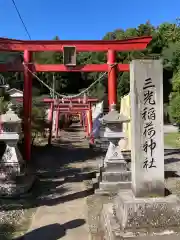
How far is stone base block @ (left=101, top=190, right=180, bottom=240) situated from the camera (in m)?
3.61

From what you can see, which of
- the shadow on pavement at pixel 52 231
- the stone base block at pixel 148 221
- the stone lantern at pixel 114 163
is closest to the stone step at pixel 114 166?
the stone lantern at pixel 114 163

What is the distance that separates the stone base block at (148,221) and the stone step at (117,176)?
11.9ft

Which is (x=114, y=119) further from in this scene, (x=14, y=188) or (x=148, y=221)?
(x=148, y=221)

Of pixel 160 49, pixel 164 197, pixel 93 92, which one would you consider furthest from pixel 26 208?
pixel 160 49

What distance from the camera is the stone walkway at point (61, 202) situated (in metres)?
4.71

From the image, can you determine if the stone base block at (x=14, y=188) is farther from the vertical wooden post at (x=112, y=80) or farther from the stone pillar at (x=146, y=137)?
the vertical wooden post at (x=112, y=80)

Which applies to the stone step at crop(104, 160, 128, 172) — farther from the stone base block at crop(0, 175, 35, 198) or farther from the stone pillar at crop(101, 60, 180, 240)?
the stone pillar at crop(101, 60, 180, 240)

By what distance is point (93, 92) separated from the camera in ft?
126

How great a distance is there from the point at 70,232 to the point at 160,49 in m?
40.2

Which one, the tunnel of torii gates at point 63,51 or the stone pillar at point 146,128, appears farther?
the tunnel of torii gates at point 63,51

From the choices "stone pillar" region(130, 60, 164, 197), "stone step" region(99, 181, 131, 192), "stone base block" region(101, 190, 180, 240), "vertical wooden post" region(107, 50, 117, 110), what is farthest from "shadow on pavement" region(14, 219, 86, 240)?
"vertical wooden post" region(107, 50, 117, 110)

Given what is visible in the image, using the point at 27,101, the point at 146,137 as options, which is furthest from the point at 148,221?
the point at 27,101

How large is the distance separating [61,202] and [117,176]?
5.76 feet

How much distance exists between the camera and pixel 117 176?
756 centimetres
